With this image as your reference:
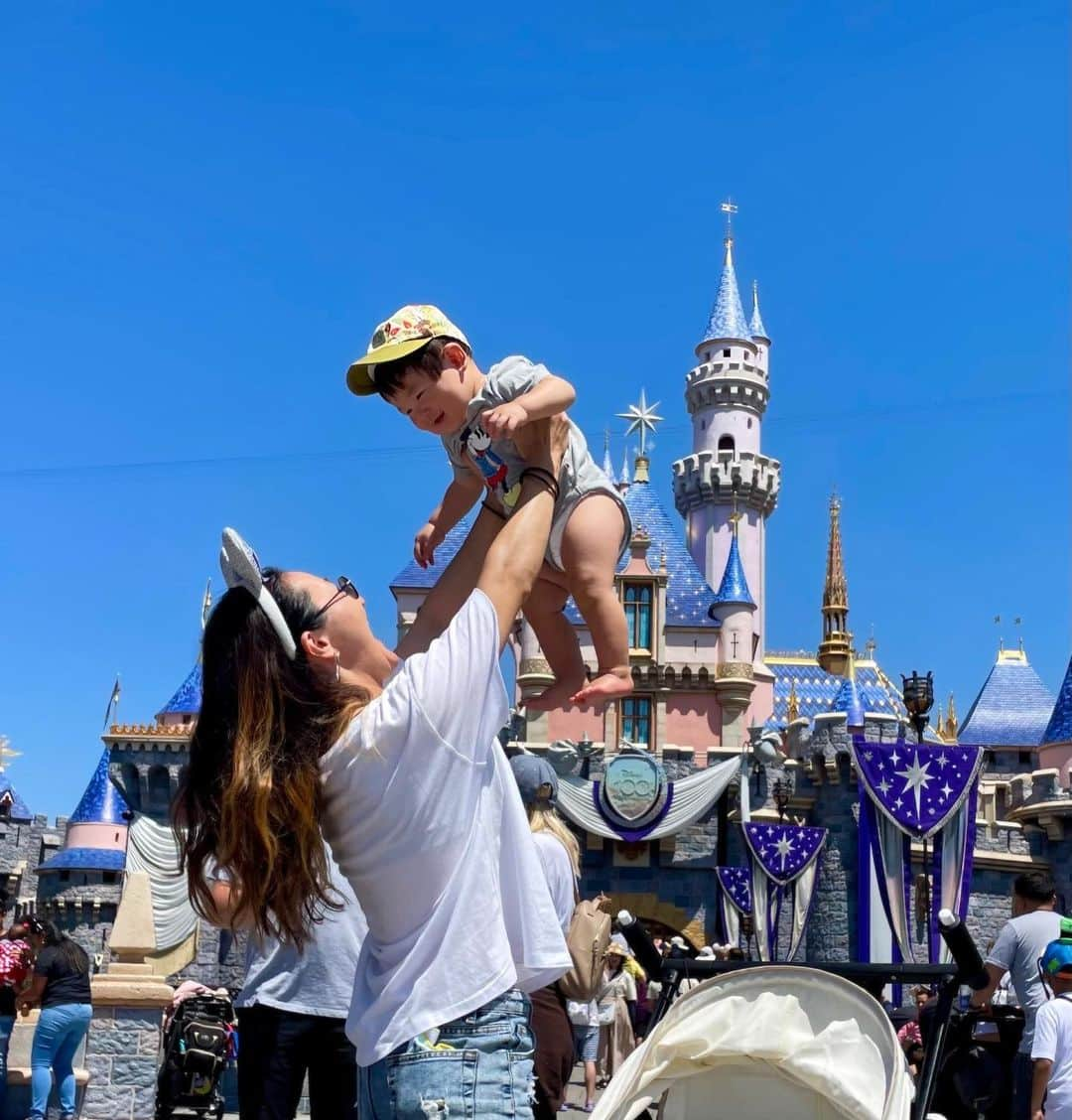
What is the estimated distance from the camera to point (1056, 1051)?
16.4 feet

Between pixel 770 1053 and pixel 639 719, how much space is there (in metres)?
25.0

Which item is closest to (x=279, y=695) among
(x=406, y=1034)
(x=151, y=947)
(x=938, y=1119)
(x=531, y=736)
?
(x=406, y=1034)

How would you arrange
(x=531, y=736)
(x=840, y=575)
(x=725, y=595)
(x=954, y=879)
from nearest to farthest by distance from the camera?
(x=954, y=879) → (x=531, y=736) → (x=725, y=595) → (x=840, y=575)

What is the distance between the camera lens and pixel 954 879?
15492 mm

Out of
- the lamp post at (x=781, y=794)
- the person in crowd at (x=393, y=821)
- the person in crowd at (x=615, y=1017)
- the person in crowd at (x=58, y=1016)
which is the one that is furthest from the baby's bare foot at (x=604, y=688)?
the lamp post at (x=781, y=794)

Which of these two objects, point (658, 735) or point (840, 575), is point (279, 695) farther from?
point (840, 575)

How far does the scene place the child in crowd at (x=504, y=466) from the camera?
2.52 meters

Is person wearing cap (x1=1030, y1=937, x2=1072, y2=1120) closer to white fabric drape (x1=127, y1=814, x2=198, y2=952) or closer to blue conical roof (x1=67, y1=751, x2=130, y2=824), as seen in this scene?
white fabric drape (x1=127, y1=814, x2=198, y2=952)

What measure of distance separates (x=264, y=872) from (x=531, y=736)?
24311 millimetres

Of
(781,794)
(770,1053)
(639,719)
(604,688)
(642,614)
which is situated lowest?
(770,1053)

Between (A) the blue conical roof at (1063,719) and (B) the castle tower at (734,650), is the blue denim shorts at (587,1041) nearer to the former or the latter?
(A) the blue conical roof at (1063,719)

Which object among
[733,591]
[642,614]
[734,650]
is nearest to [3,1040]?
[642,614]

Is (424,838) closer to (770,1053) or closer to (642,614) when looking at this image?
(770,1053)

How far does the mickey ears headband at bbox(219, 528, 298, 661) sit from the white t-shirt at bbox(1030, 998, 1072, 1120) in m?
3.88
